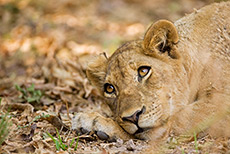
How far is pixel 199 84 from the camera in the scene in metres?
5.02

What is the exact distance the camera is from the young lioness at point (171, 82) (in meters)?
4.49

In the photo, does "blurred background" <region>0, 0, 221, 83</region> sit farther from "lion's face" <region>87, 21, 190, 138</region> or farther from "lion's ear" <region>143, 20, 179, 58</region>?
"lion's ear" <region>143, 20, 179, 58</region>

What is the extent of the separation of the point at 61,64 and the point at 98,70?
9.97 ft

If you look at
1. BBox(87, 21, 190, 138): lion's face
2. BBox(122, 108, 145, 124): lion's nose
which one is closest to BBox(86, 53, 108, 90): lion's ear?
BBox(87, 21, 190, 138): lion's face

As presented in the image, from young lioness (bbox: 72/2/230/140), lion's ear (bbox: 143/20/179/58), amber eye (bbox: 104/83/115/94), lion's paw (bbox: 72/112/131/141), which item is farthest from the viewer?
amber eye (bbox: 104/83/115/94)

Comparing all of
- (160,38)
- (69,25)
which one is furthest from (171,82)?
(69,25)

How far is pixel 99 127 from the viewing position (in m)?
4.72

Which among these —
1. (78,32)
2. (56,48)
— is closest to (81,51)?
(56,48)

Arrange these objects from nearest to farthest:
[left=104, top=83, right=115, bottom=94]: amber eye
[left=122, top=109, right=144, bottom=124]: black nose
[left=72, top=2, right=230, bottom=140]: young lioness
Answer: [left=122, top=109, right=144, bottom=124]: black nose < [left=72, top=2, right=230, bottom=140]: young lioness < [left=104, top=83, right=115, bottom=94]: amber eye

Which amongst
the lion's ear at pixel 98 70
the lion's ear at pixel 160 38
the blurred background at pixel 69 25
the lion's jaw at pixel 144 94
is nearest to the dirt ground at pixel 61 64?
the blurred background at pixel 69 25

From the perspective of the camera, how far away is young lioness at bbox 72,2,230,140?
14.7 feet

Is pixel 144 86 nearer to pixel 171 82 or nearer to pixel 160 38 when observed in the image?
pixel 171 82

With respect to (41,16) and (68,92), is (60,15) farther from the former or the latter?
(68,92)

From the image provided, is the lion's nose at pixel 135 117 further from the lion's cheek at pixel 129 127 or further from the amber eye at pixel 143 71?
the amber eye at pixel 143 71
